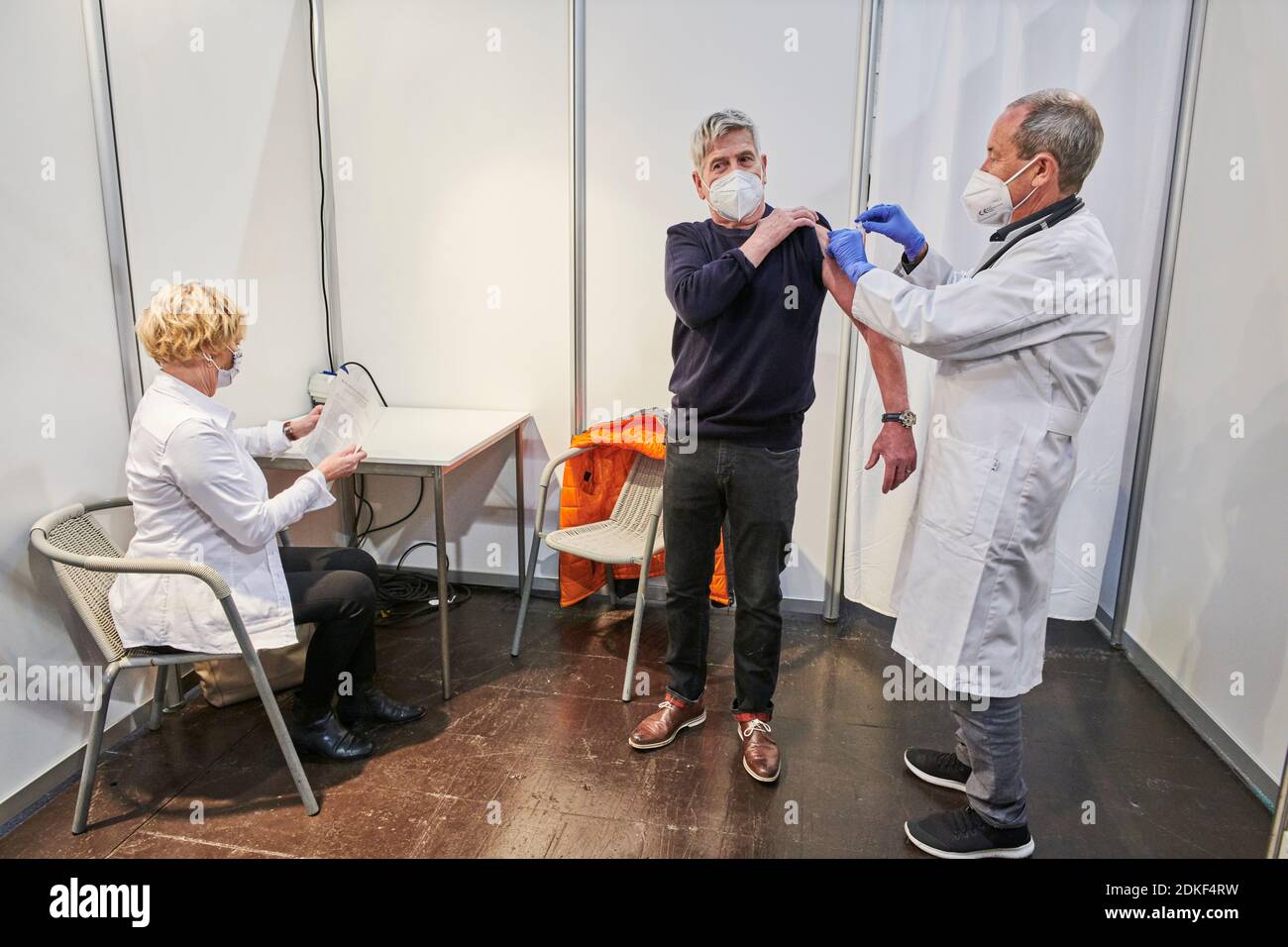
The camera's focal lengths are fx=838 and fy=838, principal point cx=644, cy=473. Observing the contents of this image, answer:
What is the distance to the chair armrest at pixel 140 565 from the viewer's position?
1875 mm

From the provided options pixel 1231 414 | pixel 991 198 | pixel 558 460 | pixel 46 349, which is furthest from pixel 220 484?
pixel 1231 414

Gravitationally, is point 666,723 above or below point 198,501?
below

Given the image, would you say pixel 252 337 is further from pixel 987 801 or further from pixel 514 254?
pixel 987 801

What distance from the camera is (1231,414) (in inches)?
97.6

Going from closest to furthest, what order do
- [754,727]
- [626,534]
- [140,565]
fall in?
[140,565]
[754,727]
[626,534]

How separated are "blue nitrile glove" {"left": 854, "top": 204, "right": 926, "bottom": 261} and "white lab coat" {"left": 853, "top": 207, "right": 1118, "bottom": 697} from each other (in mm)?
212

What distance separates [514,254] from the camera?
129 inches

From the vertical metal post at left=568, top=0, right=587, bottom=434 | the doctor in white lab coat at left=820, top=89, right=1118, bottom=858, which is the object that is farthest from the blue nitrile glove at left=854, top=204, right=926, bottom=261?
the vertical metal post at left=568, top=0, right=587, bottom=434

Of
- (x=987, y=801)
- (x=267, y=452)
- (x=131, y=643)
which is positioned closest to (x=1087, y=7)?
(x=987, y=801)

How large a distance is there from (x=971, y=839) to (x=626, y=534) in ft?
4.77

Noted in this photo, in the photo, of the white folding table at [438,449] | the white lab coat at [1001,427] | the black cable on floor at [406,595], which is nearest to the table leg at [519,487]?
the white folding table at [438,449]

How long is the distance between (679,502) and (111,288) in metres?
1.66

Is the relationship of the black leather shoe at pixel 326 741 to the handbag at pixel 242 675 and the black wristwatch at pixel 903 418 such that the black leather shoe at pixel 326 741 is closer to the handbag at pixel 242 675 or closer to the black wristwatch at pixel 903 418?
the handbag at pixel 242 675

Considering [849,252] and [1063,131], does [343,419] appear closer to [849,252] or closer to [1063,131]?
[849,252]
